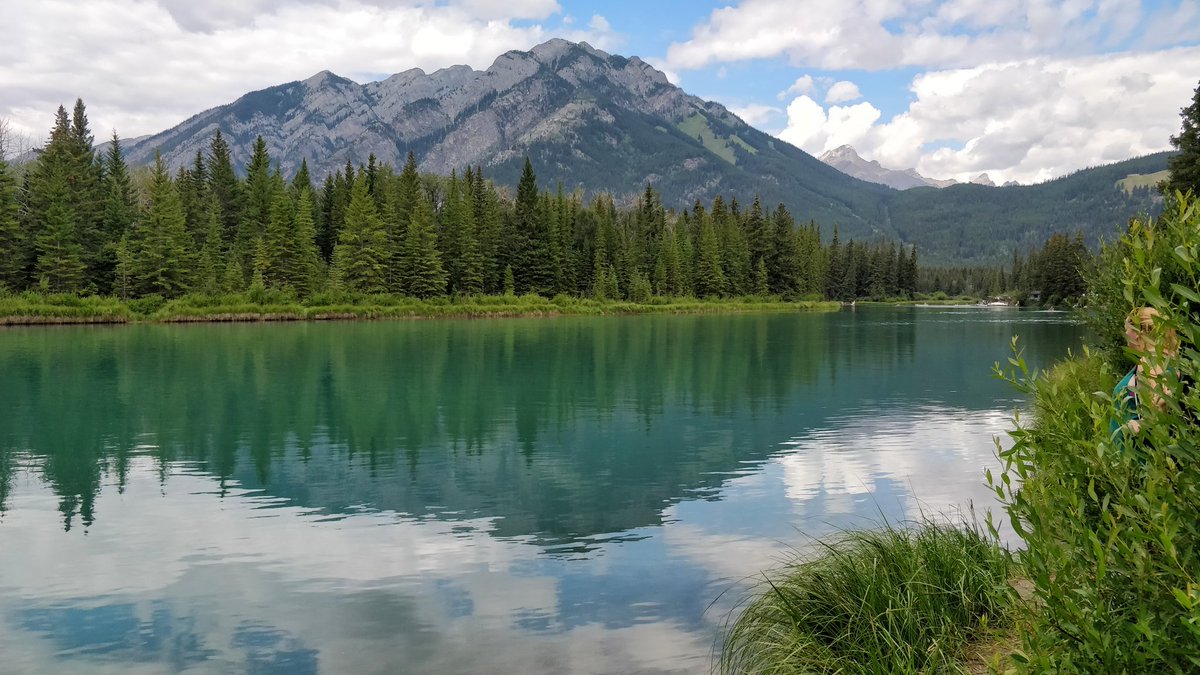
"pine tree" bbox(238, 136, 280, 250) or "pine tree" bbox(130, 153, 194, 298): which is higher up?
"pine tree" bbox(238, 136, 280, 250)

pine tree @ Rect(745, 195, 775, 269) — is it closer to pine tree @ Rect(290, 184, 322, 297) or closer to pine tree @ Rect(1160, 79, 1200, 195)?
pine tree @ Rect(290, 184, 322, 297)

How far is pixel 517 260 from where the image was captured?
363 ft

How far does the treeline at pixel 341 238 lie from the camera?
3110 inches

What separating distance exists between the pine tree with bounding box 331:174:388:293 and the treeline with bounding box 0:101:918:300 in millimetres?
184

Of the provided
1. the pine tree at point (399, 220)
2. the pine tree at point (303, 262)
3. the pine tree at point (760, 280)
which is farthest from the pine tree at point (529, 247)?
the pine tree at point (760, 280)

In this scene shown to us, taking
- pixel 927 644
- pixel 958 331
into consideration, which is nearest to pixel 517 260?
pixel 958 331

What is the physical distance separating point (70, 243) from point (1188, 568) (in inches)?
3504

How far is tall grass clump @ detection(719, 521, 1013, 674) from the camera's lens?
7352 mm

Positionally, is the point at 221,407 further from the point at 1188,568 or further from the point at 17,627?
the point at 1188,568

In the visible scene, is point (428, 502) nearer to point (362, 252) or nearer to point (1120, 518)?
point (1120, 518)

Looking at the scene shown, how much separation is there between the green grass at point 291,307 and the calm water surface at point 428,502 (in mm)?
37677

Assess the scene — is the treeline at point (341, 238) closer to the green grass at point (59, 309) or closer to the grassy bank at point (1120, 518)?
the green grass at point (59, 309)

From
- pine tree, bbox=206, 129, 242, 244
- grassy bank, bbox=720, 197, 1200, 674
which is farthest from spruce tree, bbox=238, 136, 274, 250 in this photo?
grassy bank, bbox=720, 197, 1200, 674

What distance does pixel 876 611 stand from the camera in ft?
26.0
